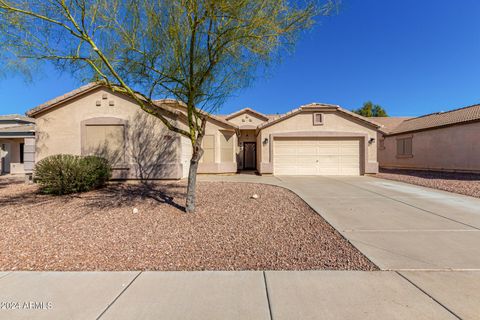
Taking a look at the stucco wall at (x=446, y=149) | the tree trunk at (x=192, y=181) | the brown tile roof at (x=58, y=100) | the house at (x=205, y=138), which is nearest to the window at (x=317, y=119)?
the house at (x=205, y=138)

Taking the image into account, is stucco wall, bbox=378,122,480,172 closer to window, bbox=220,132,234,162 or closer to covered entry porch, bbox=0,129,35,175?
window, bbox=220,132,234,162

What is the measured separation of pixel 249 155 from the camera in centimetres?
2278

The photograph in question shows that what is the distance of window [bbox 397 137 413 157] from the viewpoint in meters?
19.5

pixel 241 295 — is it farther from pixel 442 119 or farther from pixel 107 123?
pixel 442 119

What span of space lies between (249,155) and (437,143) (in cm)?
1448

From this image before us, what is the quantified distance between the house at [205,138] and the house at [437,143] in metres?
5.56

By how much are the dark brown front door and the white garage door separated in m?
7.48

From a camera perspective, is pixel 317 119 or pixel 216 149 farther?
pixel 216 149

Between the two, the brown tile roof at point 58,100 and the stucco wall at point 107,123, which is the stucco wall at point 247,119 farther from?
the brown tile roof at point 58,100

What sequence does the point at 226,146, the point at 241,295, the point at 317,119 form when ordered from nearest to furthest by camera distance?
the point at 241,295, the point at 317,119, the point at 226,146

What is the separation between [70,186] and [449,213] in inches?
451

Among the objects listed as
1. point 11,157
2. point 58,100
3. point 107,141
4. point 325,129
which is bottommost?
point 11,157

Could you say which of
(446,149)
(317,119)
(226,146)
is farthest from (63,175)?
(446,149)

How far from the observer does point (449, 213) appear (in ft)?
19.8
